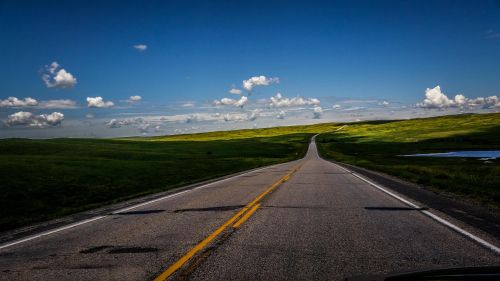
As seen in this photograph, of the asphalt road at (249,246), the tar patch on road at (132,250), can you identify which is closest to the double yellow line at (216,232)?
the asphalt road at (249,246)

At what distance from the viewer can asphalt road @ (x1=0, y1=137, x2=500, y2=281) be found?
5.28m

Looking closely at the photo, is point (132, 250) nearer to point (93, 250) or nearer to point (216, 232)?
point (93, 250)

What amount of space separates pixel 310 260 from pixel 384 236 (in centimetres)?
225

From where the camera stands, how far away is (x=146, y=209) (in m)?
11.6

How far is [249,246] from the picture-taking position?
6.54 meters

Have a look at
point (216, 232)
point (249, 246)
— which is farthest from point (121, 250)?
point (249, 246)

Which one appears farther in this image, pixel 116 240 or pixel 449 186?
pixel 449 186

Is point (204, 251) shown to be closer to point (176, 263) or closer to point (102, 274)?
point (176, 263)

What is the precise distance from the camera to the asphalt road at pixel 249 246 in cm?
528

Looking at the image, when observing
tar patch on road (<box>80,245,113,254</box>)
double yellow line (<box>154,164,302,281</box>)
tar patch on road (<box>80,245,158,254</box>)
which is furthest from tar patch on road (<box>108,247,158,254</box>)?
double yellow line (<box>154,164,302,281</box>)

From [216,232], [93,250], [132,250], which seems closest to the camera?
[132,250]

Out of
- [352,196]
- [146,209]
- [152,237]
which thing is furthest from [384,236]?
[146,209]

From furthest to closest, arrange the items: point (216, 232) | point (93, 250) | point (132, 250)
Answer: point (216, 232), point (93, 250), point (132, 250)

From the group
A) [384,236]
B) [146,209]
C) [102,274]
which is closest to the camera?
[102,274]
